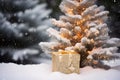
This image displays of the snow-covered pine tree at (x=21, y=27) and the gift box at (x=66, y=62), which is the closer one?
the gift box at (x=66, y=62)

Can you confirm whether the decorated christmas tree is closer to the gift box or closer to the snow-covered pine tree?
the gift box

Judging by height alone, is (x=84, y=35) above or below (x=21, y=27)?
below

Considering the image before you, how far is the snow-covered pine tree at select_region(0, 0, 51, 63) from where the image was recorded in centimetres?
298

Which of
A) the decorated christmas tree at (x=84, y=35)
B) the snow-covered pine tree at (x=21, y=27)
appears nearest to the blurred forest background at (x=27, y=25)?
the snow-covered pine tree at (x=21, y=27)

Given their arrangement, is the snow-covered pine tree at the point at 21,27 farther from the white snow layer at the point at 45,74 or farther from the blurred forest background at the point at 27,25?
the white snow layer at the point at 45,74

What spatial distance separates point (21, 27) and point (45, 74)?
3.70 feet

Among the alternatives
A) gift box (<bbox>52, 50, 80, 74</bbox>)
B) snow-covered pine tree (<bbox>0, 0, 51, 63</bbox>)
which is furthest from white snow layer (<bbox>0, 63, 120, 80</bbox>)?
snow-covered pine tree (<bbox>0, 0, 51, 63</bbox>)

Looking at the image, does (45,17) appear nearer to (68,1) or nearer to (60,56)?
(68,1)

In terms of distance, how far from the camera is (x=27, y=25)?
3.07 metres

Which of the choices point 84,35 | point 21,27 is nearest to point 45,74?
point 84,35

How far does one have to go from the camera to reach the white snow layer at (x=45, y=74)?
1.94 meters

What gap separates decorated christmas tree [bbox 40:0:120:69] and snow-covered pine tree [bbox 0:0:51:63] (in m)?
0.81

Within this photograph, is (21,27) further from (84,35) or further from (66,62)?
(66,62)

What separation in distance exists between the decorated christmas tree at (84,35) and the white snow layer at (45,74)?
0.42ft
